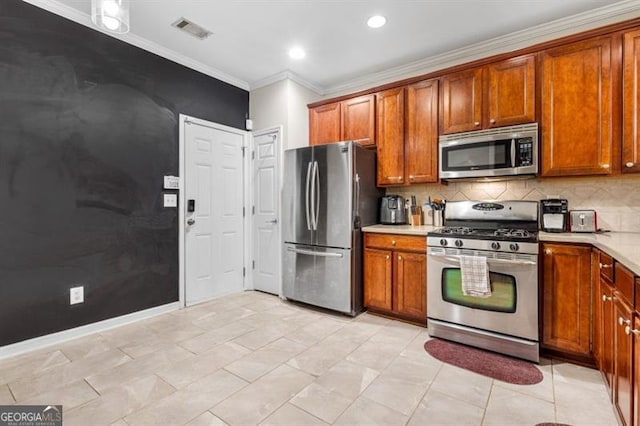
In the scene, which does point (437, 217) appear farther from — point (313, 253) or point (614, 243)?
point (614, 243)

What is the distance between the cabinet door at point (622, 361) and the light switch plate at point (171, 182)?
365 centimetres

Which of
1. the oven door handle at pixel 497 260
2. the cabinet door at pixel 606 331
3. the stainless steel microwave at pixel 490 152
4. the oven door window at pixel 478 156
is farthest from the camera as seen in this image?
the oven door window at pixel 478 156

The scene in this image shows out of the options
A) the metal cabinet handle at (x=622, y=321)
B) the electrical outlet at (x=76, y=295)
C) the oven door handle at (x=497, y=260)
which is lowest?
the electrical outlet at (x=76, y=295)

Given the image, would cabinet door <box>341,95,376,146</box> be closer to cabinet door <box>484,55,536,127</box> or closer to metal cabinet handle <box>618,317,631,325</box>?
cabinet door <box>484,55,536,127</box>

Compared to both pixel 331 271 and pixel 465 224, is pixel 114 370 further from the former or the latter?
pixel 465 224

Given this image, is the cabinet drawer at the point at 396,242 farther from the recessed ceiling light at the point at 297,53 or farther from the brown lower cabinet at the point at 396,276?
the recessed ceiling light at the point at 297,53

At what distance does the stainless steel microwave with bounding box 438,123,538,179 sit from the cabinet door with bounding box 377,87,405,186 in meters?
0.45

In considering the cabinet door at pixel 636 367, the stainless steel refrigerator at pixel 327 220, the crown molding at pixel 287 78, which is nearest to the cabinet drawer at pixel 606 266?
the cabinet door at pixel 636 367

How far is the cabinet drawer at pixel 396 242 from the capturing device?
2.88 meters

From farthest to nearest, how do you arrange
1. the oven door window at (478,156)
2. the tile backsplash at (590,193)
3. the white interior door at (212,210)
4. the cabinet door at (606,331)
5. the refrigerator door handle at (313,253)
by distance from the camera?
the white interior door at (212,210) < the refrigerator door handle at (313,253) < the oven door window at (478,156) < the tile backsplash at (590,193) < the cabinet door at (606,331)

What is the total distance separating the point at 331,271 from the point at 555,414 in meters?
2.03

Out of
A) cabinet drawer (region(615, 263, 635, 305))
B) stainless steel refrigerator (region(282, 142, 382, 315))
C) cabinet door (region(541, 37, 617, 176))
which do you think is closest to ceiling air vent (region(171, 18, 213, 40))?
stainless steel refrigerator (region(282, 142, 382, 315))

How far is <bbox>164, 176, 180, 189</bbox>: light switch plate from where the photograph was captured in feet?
10.8

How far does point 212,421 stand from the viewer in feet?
5.35
